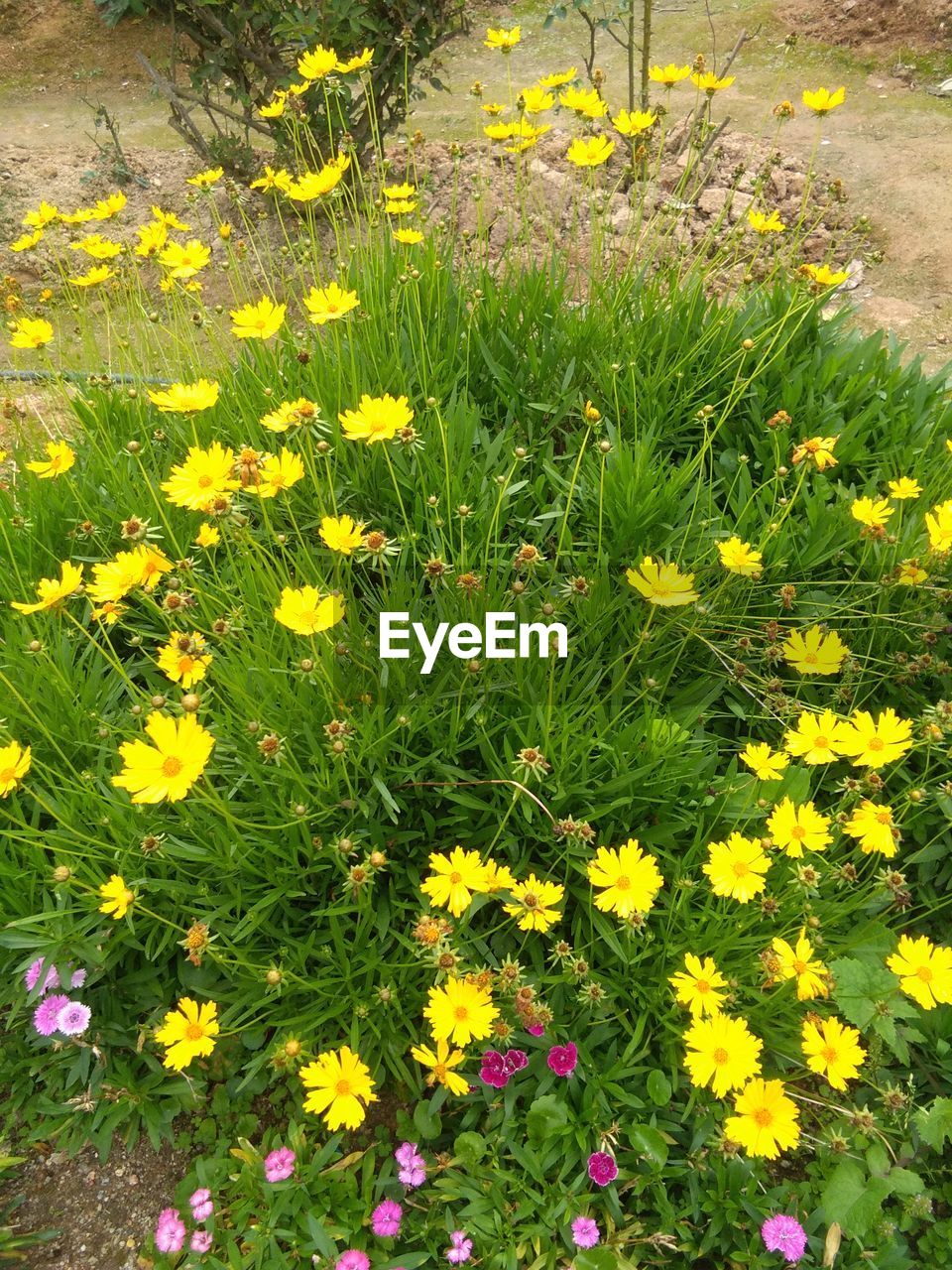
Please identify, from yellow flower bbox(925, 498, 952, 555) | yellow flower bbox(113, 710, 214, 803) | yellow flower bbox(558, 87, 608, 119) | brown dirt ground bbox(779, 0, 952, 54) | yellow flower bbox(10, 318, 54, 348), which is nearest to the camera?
yellow flower bbox(113, 710, 214, 803)

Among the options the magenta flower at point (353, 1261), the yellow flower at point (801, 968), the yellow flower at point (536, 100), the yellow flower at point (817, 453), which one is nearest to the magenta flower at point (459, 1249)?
the magenta flower at point (353, 1261)

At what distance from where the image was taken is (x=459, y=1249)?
129 centimetres

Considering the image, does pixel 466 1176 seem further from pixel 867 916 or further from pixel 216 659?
pixel 216 659

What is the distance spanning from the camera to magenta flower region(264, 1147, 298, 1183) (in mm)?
1383

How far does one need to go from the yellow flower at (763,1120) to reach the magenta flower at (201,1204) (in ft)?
2.69

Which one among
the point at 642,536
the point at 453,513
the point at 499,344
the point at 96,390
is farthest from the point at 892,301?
the point at 96,390

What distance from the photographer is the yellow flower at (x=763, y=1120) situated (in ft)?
3.96

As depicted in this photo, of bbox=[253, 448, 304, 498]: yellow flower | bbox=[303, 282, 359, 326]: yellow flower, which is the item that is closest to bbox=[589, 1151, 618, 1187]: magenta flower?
bbox=[253, 448, 304, 498]: yellow flower

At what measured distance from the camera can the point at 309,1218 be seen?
1333 millimetres

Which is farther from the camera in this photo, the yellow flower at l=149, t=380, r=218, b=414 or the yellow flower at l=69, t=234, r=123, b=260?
the yellow flower at l=69, t=234, r=123, b=260

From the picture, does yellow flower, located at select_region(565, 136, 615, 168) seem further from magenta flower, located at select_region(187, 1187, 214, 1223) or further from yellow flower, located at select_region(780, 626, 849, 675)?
magenta flower, located at select_region(187, 1187, 214, 1223)

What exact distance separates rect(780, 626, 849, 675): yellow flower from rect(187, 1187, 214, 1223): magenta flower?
4.50 feet

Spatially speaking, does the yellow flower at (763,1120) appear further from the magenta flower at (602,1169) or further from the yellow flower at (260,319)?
the yellow flower at (260,319)

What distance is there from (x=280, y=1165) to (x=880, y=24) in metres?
7.15
